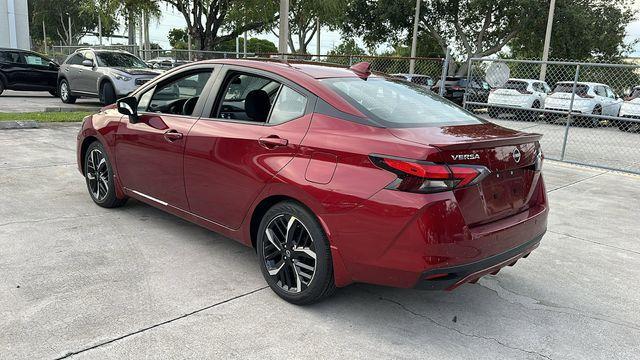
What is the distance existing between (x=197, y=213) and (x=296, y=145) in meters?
1.24

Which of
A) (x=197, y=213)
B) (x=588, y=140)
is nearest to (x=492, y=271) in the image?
(x=197, y=213)

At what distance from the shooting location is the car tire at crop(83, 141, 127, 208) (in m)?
5.04

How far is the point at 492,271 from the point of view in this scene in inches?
122

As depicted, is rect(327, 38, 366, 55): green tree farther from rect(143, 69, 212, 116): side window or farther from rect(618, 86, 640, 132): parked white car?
rect(143, 69, 212, 116): side window

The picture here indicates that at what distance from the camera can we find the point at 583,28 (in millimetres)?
29953

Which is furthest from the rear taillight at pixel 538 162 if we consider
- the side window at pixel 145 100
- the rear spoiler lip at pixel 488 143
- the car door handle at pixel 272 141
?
the side window at pixel 145 100

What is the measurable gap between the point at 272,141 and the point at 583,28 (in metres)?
32.2

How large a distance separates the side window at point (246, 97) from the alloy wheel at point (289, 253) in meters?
0.79

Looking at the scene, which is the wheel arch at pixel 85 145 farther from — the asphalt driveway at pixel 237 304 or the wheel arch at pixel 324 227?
the wheel arch at pixel 324 227

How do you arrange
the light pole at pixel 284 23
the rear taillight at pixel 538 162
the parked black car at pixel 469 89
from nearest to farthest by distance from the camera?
the rear taillight at pixel 538 162, the light pole at pixel 284 23, the parked black car at pixel 469 89

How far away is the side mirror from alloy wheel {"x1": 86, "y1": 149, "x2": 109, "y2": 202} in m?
0.71

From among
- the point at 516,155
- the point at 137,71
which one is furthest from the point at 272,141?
the point at 137,71

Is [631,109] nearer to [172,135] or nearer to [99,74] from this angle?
[99,74]

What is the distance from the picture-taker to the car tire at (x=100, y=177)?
5.04m
